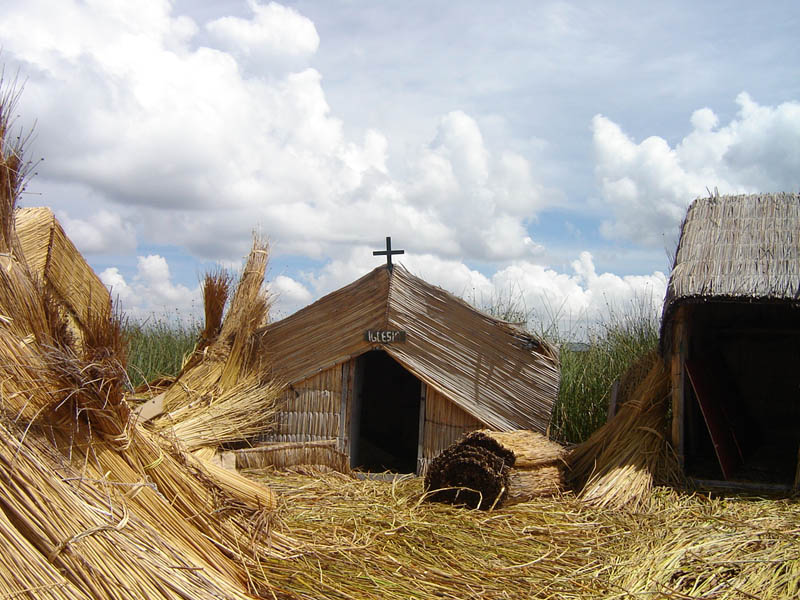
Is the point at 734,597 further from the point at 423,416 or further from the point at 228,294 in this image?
the point at 228,294

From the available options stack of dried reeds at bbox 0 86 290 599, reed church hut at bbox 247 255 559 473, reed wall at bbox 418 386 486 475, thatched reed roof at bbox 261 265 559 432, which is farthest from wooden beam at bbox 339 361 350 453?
stack of dried reeds at bbox 0 86 290 599

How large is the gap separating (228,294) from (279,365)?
123 centimetres

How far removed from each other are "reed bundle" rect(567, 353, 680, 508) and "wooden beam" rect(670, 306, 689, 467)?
4.3 inches

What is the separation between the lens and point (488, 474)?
543cm

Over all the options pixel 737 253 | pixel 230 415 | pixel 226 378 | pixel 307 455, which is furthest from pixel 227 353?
pixel 737 253

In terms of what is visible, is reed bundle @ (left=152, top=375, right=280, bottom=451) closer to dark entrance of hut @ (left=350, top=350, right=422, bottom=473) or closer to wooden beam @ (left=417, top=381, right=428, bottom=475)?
wooden beam @ (left=417, top=381, right=428, bottom=475)

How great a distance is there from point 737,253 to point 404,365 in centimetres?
312

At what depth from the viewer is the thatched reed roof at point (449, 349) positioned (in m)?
6.67

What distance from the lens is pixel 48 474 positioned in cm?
305

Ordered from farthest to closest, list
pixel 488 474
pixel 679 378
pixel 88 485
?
pixel 679 378 → pixel 488 474 → pixel 88 485

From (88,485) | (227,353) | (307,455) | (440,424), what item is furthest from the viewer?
(227,353)

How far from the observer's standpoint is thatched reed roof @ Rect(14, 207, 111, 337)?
25.4ft

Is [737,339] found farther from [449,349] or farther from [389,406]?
[389,406]

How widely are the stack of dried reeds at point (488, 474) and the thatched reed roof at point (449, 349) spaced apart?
0.80 metres
